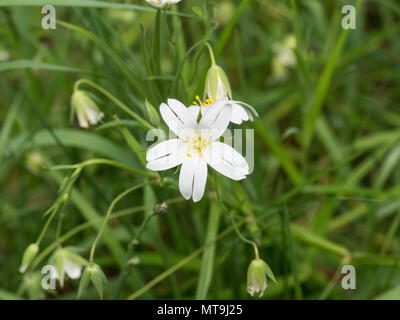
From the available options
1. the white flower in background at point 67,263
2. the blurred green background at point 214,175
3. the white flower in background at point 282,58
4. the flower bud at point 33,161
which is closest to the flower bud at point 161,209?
the blurred green background at point 214,175

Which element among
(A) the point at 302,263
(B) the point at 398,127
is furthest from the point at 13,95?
(B) the point at 398,127

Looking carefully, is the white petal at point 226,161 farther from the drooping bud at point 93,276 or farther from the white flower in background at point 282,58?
the white flower in background at point 282,58

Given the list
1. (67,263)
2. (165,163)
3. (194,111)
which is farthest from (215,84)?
(67,263)

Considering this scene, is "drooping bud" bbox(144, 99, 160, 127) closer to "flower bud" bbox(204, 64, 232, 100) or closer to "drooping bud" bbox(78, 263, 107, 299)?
"flower bud" bbox(204, 64, 232, 100)

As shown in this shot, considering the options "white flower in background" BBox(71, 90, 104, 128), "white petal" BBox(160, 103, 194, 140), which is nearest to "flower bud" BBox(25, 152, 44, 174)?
"white flower in background" BBox(71, 90, 104, 128)

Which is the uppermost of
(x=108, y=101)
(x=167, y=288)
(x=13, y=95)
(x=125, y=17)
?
(x=125, y=17)

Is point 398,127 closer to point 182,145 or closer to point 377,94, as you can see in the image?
point 377,94
